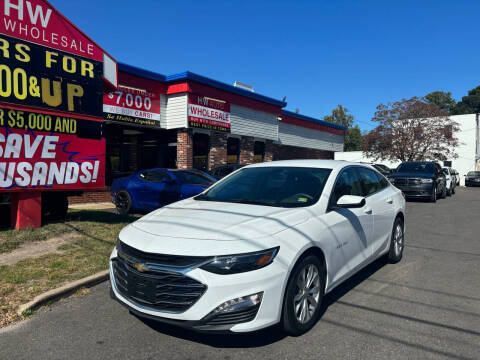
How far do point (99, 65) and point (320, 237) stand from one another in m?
6.85

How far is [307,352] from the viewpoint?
3.07 metres

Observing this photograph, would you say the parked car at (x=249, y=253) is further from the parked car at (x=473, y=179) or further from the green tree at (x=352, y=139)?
the green tree at (x=352, y=139)

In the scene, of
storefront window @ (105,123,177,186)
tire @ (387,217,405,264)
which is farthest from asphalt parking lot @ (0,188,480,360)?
storefront window @ (105,123,177,186)

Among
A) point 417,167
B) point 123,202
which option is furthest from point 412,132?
point 123,202

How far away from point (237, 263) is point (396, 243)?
380 cm

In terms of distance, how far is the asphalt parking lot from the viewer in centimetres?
307

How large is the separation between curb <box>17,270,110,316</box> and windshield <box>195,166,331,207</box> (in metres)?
1.74

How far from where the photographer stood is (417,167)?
56.1 feet

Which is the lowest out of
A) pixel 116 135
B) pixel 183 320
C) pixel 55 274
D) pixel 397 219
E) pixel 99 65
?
pixel 55 274

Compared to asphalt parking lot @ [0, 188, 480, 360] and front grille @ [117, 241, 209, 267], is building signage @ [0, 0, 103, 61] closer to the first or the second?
asphalt parking lot @ [0, 188, 480, 360]

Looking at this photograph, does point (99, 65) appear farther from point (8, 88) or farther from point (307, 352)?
point (307, 352)

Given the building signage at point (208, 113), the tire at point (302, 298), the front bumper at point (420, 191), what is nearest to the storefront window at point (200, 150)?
the building signage at point (208, 113)

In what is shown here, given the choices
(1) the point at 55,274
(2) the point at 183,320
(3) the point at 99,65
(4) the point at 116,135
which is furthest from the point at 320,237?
(4) the point at 116,135

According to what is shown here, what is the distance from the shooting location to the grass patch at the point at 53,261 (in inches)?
166
